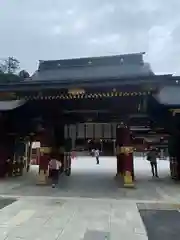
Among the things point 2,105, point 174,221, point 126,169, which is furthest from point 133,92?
point 2,105

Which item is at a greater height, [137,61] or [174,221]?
[137,61]

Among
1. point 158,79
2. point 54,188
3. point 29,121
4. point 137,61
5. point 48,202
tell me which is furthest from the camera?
point 137,61

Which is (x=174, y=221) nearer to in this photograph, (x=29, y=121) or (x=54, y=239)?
(x=54, y=239)

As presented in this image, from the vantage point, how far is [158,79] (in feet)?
28.7

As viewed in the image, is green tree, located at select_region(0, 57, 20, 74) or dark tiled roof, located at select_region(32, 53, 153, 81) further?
green tree, located at select_region(0, 57, 20, 74)

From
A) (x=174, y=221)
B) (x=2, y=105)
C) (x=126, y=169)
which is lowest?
(x=174, y=221)

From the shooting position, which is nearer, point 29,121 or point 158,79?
point 158,79

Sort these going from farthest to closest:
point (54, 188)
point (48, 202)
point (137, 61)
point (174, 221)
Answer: point (137, 61), point (54, 188), point (48, 202), point (174, 221)

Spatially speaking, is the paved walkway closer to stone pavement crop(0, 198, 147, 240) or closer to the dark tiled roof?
stone pavement crop(0, 198, 147, 240)

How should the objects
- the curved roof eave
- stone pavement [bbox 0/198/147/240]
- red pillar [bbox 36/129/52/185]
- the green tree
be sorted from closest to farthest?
1. stone pavement [bbox 0/198/147/240]
2. red pillar [bbox 36/129/52/185]
3. the curved roof eave
4. the green tree

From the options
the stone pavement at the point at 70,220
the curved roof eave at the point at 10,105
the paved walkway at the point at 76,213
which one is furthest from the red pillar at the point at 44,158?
the stone pavement at the point at 70,220

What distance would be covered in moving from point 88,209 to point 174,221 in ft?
6.86

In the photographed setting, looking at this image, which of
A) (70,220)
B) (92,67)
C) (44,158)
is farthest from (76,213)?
(92,67)

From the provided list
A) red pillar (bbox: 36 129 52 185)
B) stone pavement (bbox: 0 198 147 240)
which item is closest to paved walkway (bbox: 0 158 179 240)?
stone pavement (bbox: 0 198 147 240)
